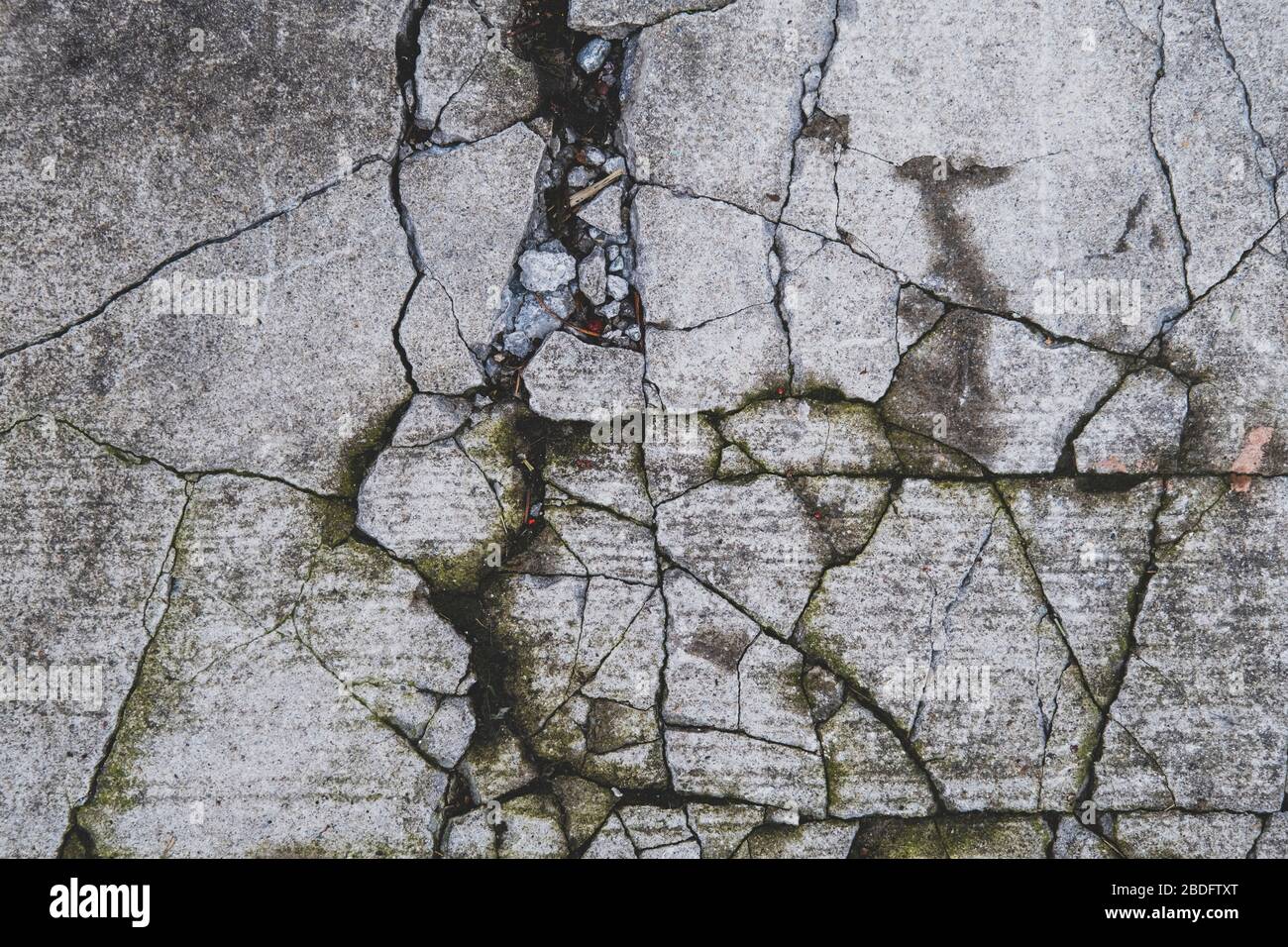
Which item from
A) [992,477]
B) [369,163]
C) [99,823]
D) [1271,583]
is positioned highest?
[369,163]

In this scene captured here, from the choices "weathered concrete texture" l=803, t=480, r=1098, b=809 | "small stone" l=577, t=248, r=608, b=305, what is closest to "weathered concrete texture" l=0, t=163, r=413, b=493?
"small stone" l=577, t=248, r=608, b=305

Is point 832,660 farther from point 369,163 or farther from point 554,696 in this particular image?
point 369,163

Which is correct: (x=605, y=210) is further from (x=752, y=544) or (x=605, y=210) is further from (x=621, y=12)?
(x=752, y=544)

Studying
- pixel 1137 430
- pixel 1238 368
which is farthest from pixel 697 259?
pixel 1238 368

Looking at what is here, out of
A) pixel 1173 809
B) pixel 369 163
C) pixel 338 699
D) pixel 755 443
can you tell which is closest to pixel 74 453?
pixel 338 699

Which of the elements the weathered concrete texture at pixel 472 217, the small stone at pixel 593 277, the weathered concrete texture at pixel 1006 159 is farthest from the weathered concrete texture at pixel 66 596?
the weathered concrete texture at pixel 1006 159

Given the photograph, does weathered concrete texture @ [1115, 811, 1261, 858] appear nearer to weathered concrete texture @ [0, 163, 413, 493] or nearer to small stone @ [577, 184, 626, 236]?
small stone @ [577, 184, 626, 236]
